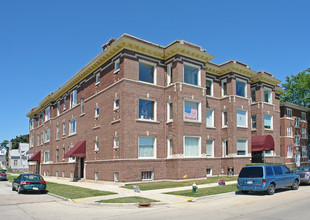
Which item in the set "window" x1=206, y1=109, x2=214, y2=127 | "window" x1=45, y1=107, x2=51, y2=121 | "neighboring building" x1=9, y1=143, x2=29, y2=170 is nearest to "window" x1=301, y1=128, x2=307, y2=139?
"window" x1=206, y1=109, x2=214, y2=127

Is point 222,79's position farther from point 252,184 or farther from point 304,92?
point 304,92

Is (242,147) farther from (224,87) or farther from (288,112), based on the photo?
(288,112)

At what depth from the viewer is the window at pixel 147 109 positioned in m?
25.0

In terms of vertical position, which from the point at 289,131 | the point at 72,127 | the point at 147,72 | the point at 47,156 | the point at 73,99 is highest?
the point at 147,72

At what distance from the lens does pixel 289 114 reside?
45.9 metres

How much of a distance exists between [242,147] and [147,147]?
11530mm

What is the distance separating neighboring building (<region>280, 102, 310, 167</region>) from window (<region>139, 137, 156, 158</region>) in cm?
2486

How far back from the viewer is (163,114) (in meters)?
25.9

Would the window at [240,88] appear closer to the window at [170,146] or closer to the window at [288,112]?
the window at [170,146]

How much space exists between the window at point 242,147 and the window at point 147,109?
1045cm

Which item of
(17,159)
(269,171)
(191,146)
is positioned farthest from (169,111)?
(17,159)

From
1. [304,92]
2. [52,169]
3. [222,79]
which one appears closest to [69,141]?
[52,169]

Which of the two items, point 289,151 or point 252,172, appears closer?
point 252,172

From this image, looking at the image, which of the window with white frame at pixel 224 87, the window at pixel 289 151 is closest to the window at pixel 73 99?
the window with white frame at pixel 224 87
